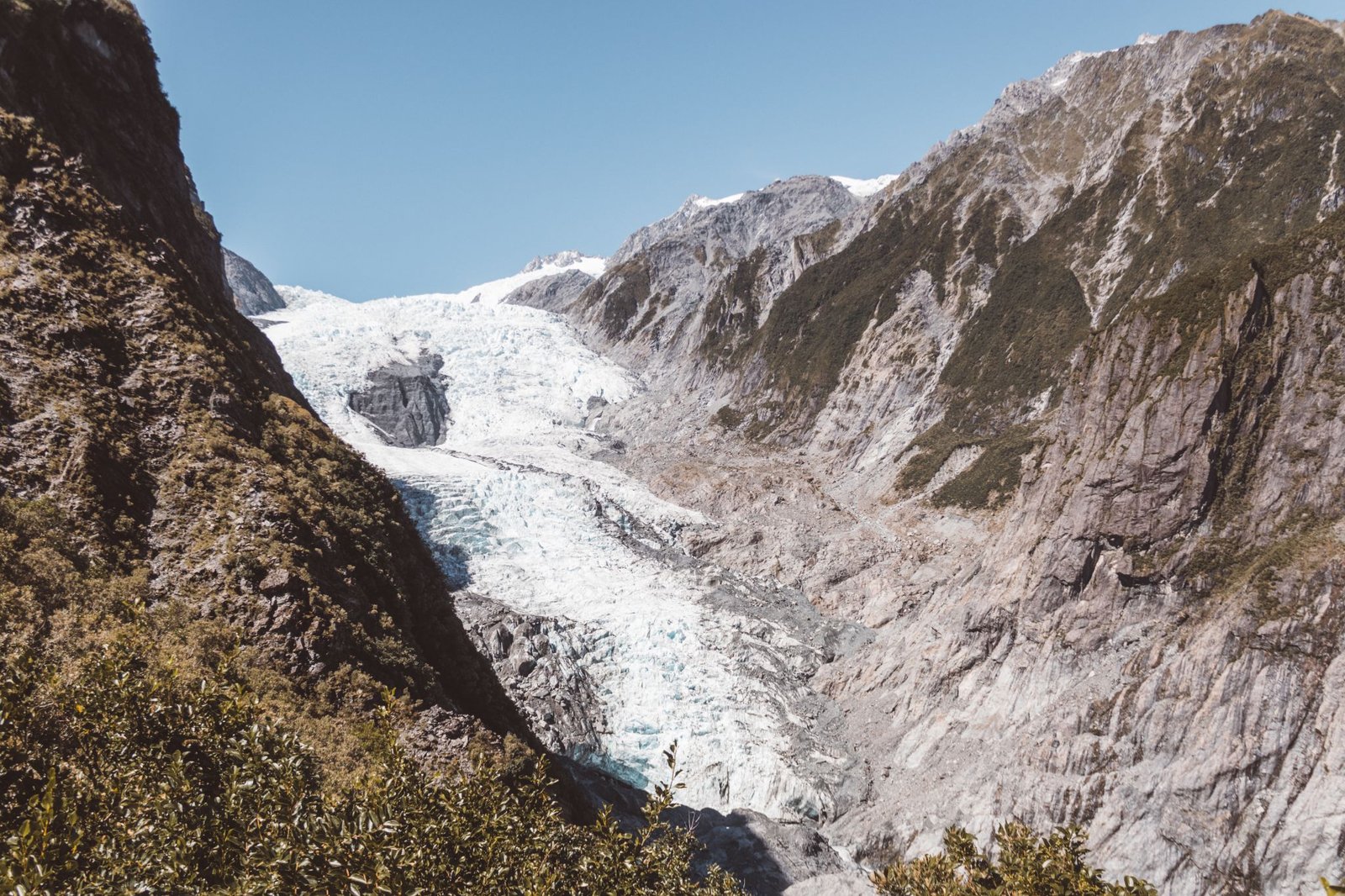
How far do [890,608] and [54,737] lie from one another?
156 feet

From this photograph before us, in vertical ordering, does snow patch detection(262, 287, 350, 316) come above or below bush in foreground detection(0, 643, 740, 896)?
above

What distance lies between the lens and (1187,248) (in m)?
69.9

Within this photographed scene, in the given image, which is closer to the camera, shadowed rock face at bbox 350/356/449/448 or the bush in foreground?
the bush in foreground

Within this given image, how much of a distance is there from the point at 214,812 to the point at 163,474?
46.0 ft

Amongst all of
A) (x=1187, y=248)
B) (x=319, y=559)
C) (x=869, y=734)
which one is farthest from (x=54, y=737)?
(x=1187, y=248)

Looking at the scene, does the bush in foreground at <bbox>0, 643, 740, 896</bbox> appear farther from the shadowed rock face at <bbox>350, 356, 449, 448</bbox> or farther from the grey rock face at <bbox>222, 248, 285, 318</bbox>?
the grey rock face at <bbox>222, 248, 285, 318</bbox>

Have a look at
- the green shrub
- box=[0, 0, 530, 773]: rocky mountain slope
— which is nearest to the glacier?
box=[0, 0, 530, 773]: rocky mountain slope

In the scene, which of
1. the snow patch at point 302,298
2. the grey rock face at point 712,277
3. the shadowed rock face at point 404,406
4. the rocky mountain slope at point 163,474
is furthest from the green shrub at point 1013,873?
the snow patch at point 302,298

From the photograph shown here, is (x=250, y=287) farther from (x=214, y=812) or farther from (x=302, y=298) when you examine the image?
(x=214, y=812)

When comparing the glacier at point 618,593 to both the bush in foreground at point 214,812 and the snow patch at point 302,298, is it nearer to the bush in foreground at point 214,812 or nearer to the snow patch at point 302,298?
the bush in foreground at point 214,812

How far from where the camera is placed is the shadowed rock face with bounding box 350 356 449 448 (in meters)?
101

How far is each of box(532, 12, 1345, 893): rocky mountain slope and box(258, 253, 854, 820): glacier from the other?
3448mm

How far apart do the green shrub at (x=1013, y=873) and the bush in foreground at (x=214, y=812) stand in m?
7.23

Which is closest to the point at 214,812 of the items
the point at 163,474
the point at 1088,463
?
the point at 163,474
